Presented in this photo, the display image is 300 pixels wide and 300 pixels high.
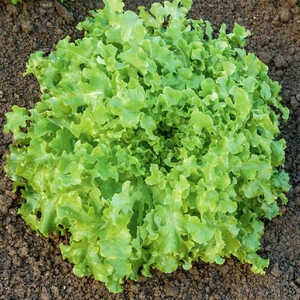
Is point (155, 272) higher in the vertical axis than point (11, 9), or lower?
lower

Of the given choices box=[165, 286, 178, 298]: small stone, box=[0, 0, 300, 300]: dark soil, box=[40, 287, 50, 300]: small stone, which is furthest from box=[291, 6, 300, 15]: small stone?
box=[40, 287, 50, 300]: small stone

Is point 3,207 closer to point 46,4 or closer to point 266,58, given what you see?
point 46,4

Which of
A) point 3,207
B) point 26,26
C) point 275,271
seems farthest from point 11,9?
point 275,271

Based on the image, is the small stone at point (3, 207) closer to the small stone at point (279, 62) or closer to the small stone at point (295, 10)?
the small stone at point (279, 62)

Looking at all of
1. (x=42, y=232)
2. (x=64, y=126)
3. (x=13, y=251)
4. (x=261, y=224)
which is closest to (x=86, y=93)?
(x=64, y=126)

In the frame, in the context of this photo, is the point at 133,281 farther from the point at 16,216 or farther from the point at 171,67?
the point at 171,67

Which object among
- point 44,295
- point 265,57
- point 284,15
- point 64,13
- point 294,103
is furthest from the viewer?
point 284,15
